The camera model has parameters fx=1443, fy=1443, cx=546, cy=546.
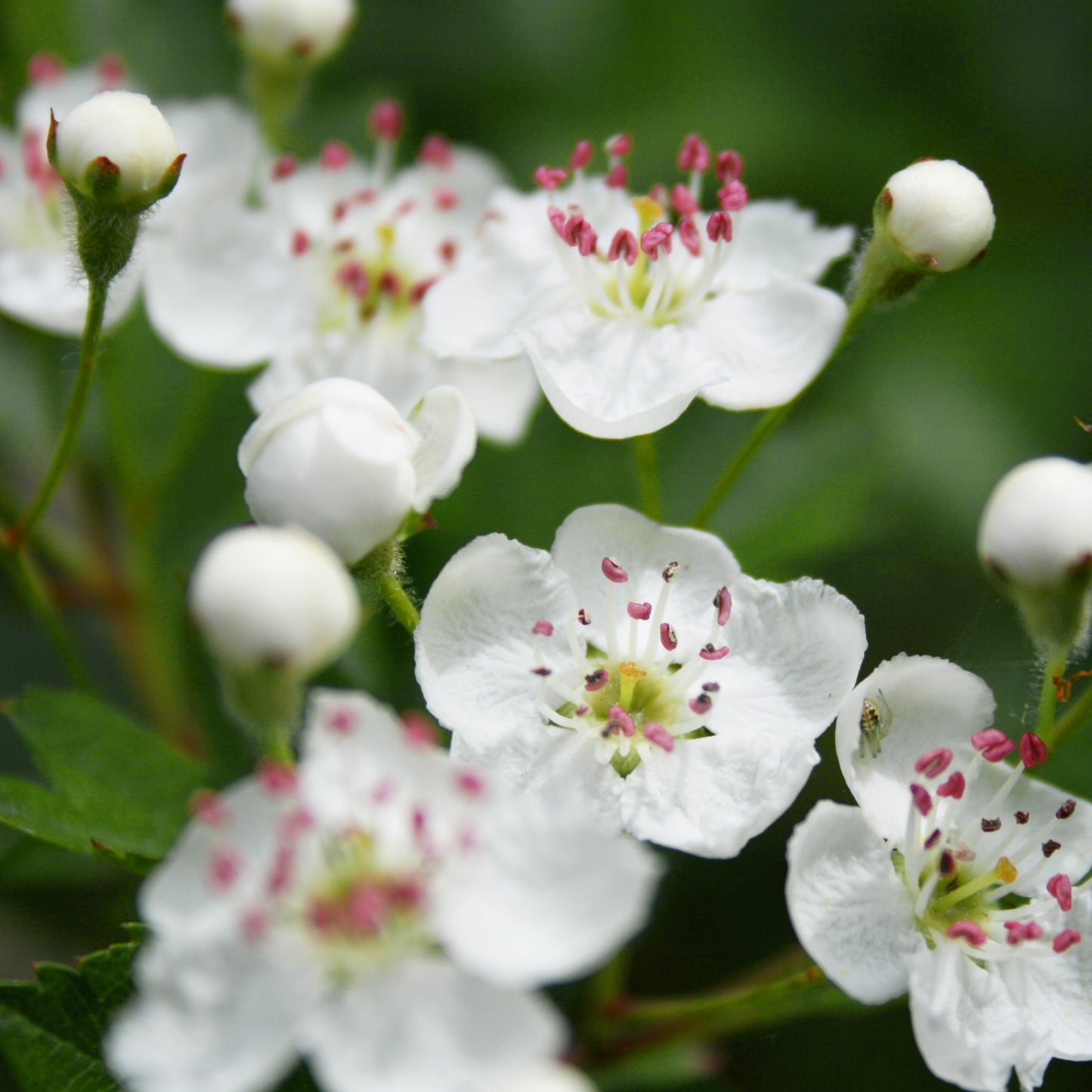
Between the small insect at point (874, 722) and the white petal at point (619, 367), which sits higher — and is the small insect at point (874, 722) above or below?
below

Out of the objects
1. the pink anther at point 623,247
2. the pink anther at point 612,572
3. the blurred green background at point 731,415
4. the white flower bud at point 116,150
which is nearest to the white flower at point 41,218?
the blurred green background at point 731,415

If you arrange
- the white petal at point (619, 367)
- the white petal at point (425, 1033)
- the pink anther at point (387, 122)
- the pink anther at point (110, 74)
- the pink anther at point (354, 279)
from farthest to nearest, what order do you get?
the pink anther at point (110, 74), the pink anther at point (387, 122), the pink anther at point (354, 279), the white petal at point (619, 367), the white petal at point (425, 1033)

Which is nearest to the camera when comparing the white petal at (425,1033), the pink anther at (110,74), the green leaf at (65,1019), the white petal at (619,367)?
the white petal at (425,1033)

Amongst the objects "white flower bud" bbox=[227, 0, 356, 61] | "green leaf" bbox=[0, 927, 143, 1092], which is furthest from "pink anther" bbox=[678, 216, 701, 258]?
"green leaf" bbox=[0, 927, 143, 1092]

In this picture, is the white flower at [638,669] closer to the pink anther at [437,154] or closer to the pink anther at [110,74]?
the pink anther at [437,154]

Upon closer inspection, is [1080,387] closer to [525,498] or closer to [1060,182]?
[1060,182]

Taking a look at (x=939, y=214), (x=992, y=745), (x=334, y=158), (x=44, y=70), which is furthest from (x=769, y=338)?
(x=44, y=70)
